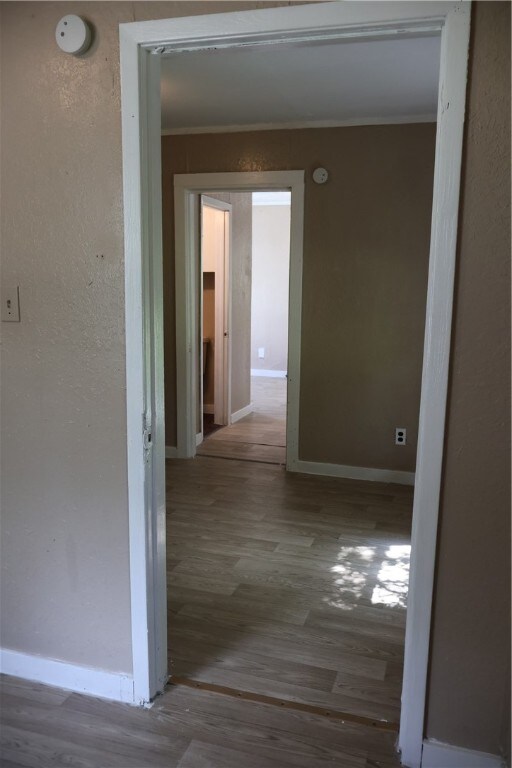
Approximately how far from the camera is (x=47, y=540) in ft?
6.45

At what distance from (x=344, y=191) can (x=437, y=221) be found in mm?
2633

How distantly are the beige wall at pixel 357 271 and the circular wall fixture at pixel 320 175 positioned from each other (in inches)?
1.6

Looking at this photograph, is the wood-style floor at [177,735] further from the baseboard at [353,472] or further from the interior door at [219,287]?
the interior door at [219,287]

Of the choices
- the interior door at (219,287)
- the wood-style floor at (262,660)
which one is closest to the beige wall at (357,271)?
the wood-style floor at (262,660)

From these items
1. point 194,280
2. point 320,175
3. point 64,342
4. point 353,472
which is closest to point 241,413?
point 194,280

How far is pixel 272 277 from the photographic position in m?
8.56

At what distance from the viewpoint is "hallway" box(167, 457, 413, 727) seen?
2090 mm

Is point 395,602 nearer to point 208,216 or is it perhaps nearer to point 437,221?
point 437,221

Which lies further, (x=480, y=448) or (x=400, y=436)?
(x=400, y=436)

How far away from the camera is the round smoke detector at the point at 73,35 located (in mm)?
1639

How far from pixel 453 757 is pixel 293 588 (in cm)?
110

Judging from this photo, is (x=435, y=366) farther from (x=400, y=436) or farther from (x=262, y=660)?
(x=400, y=436)

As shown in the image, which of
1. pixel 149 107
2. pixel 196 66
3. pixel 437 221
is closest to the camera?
pixel 437 221

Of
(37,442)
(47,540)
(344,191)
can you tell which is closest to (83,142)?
(37,442)
